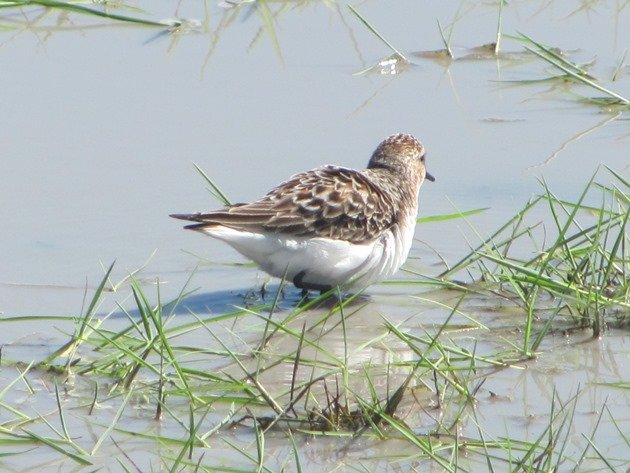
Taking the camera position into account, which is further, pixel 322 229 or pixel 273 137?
pixel 273 137

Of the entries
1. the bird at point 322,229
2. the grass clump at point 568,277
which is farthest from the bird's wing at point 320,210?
the grass clump at point 568,277

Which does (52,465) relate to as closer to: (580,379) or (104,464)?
(104,464)

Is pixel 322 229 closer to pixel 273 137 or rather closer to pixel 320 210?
pixel 320 210

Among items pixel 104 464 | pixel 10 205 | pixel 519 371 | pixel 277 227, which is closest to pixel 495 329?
pixel 519 371

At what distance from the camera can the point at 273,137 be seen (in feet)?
30.1

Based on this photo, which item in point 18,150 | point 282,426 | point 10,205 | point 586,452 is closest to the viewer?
point 586,452

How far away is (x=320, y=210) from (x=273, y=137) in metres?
1.67

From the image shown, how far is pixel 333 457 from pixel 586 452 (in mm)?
857

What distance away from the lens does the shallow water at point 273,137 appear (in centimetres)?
662

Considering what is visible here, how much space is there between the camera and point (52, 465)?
16.3 ft

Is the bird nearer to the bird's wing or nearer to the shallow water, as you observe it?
the bird's wing

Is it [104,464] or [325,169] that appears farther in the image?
[325,169]

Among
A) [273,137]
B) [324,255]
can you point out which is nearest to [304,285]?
[324,255]

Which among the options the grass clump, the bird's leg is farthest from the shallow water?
the bird's leg
